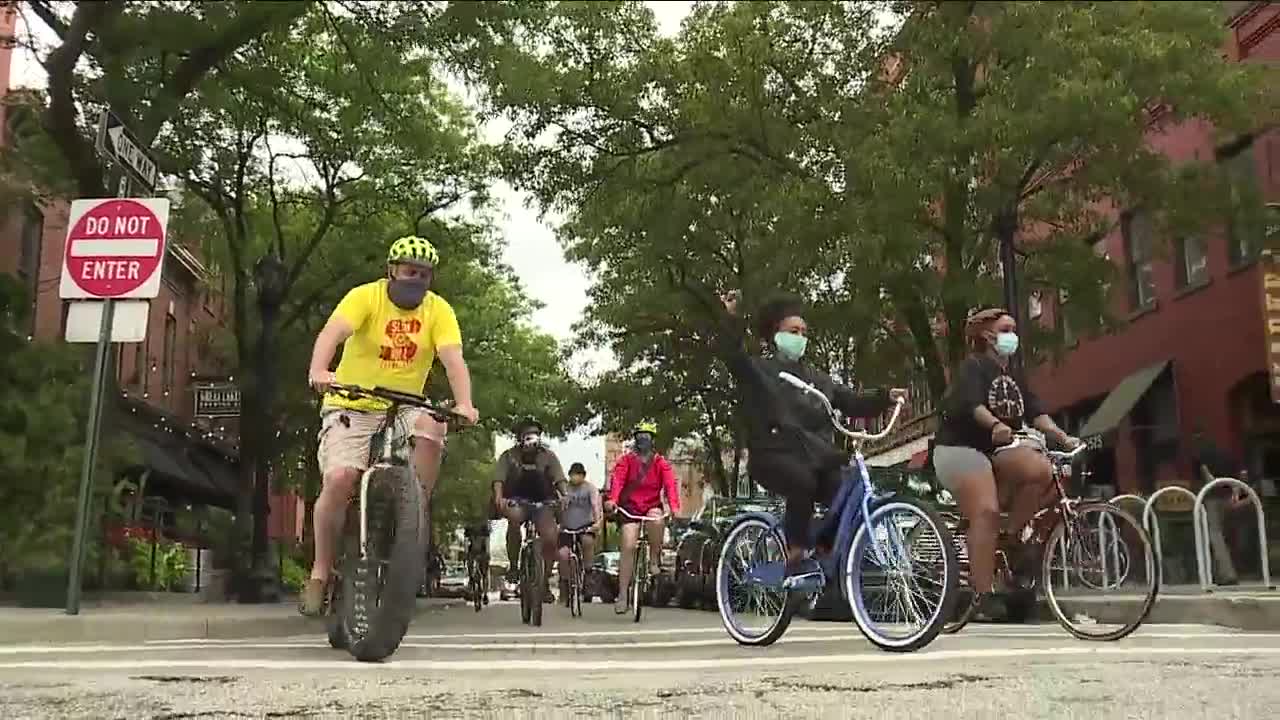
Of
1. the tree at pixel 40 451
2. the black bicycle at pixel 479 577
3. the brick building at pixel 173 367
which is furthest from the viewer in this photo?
the brick building at pixel 173 367

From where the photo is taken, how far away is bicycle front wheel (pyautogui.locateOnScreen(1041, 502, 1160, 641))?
6.59 meters

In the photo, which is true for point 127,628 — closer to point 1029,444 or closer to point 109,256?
point 109,256

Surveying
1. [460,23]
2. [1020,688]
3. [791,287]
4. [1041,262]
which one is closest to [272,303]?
[460,23]

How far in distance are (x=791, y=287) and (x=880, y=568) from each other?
12202mm

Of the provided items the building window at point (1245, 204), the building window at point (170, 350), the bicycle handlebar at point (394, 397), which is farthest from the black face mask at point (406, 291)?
the building window at point (170, 350)

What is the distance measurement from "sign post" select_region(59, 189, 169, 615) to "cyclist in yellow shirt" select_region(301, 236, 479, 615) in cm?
312

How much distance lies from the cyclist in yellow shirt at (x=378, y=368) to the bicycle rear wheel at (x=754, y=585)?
5.29ft

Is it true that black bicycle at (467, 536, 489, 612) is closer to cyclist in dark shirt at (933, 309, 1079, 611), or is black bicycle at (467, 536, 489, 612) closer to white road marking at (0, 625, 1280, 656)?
white road marking at (0, 625, 1280, 656)

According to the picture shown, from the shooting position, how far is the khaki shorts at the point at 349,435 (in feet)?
19.3

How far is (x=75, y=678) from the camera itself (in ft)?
14.5

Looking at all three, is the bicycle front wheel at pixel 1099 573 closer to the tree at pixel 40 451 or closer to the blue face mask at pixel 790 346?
the blue face mask at pixel 790 346

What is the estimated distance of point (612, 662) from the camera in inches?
204

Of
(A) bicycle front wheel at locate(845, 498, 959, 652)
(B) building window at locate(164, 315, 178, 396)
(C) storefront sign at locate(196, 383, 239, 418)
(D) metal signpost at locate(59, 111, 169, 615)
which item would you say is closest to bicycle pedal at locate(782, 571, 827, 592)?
(A) bicycle front wheel at locate(845, 498, 959, 652)

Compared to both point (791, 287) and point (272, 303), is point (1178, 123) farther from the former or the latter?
point (272, 303)
